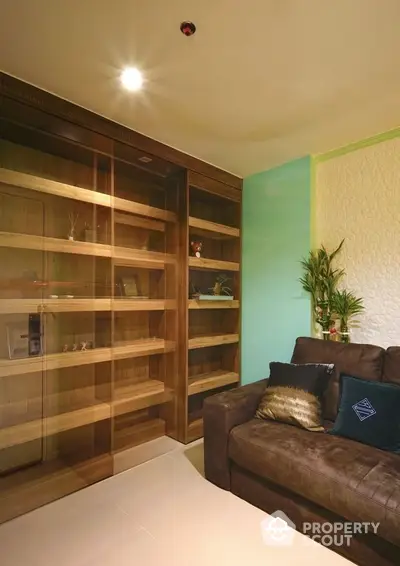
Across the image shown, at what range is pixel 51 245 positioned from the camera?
2270 millimetres

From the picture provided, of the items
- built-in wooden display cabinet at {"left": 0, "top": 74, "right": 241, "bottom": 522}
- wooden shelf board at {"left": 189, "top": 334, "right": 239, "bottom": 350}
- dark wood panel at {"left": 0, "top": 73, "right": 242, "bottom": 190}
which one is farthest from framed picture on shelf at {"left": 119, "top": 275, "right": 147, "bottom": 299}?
dark wood panel at {"left": 0, "top": 73, "right": 242, "bottom": 190}

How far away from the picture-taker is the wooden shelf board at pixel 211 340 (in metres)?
3.03

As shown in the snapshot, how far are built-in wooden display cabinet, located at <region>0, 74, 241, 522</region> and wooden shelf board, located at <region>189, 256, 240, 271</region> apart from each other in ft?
0.04

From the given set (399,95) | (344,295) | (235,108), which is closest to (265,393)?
(344,295)

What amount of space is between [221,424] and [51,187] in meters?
1.98

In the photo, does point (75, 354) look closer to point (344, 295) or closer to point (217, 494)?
point (217, 494)

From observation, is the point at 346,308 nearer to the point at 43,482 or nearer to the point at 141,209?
the point at 141,209

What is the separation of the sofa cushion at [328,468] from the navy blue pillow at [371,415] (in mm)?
62

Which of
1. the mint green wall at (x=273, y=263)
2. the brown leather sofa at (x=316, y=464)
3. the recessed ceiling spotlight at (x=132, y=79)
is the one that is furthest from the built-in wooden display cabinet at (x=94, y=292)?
the brown leather sofa at (x=316, y=464)

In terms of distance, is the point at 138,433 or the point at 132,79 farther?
the point at 138,433

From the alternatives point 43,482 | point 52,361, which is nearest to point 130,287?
point 52,361

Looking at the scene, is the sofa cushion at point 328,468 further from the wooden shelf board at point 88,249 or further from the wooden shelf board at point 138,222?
the wooden shelf board at point 138,222

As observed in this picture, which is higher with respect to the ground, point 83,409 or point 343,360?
point 343,360

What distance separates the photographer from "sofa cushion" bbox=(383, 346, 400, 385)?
2.12 m
